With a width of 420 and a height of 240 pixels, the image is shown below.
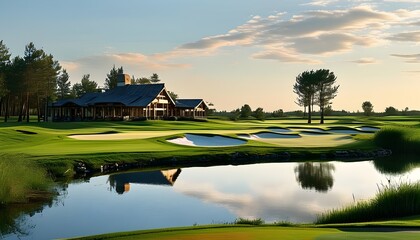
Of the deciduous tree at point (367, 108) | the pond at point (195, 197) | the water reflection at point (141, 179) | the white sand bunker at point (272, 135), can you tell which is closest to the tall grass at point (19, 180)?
the pond at point (195, 197)

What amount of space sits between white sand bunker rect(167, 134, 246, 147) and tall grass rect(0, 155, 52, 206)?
1854 centimetres

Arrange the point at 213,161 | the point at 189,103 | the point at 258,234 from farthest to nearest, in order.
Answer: the point at 189,103 → the point at 213,161 → the point at 258,234

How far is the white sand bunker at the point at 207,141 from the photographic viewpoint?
3906 cm

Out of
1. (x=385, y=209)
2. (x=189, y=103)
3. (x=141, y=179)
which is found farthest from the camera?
(x=189, y=103)

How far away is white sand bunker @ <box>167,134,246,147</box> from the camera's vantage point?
3906 centimetres

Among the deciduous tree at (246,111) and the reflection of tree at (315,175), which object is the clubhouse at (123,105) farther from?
the reflection of tree at (315,175)

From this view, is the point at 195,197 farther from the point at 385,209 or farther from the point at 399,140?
the point at 399,140

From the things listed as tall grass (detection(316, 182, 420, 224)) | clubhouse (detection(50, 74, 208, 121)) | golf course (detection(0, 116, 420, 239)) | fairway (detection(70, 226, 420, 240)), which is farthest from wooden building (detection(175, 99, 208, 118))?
fairway (detection(70, 226, 420, 240))

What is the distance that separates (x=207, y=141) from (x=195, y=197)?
20743mm

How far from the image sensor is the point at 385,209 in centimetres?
1473

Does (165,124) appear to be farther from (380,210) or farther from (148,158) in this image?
(380,210)

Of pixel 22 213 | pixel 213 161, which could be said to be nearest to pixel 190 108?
pixel 213 161

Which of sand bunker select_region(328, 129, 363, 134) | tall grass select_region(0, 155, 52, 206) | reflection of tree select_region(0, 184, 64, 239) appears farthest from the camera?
sand bunker select_region(328, 129, 363, 134)

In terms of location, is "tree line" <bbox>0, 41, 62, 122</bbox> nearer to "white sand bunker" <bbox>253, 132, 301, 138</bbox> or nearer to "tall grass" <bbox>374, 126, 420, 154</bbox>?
"white sand bunker" <bbox>253, 132, 301, 138</bbox>
